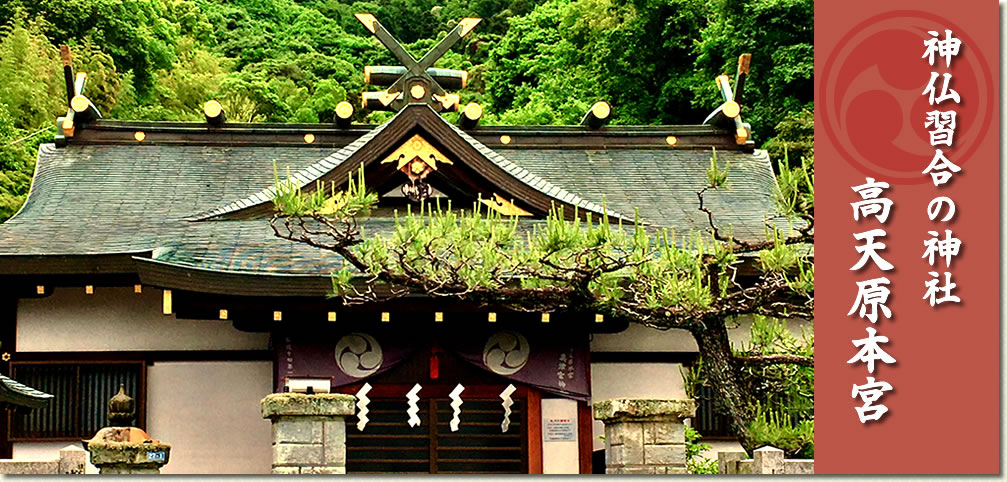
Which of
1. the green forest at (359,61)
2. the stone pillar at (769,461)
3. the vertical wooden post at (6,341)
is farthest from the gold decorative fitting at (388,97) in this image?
the green forest at (359,61)

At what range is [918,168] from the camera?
792 centimetres

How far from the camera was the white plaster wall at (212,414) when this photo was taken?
1219cm

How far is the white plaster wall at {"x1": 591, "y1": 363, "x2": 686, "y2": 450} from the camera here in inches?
503

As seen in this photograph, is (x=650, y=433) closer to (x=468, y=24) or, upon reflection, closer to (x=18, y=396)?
(x=18, y=396)

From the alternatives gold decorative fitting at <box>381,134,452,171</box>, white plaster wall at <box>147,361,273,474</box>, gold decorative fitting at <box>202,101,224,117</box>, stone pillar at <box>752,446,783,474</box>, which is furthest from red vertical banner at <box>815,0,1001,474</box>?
gold decorative fitting at <box>202,101,224,117</box>

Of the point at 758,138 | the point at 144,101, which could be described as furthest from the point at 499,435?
the point at 144,101

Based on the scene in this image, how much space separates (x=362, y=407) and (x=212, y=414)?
144 centimetres

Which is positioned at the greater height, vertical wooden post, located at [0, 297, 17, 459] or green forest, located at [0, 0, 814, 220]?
green forest, located at [0, 0, 814, 220]

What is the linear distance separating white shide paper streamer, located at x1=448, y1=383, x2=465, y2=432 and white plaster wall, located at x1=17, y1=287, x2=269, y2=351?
183 centimetres

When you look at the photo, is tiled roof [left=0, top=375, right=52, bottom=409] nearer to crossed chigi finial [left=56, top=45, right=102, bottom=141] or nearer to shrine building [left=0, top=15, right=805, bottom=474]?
shrine building [left=0, top=15, right=805, bottom=474]

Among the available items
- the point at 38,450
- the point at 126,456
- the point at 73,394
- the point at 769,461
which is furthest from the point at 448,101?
the point at 126,456

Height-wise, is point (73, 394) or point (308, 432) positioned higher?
point (73, 394)

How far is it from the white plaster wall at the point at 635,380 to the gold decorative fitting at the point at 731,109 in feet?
12.7

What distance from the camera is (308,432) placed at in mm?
8523
